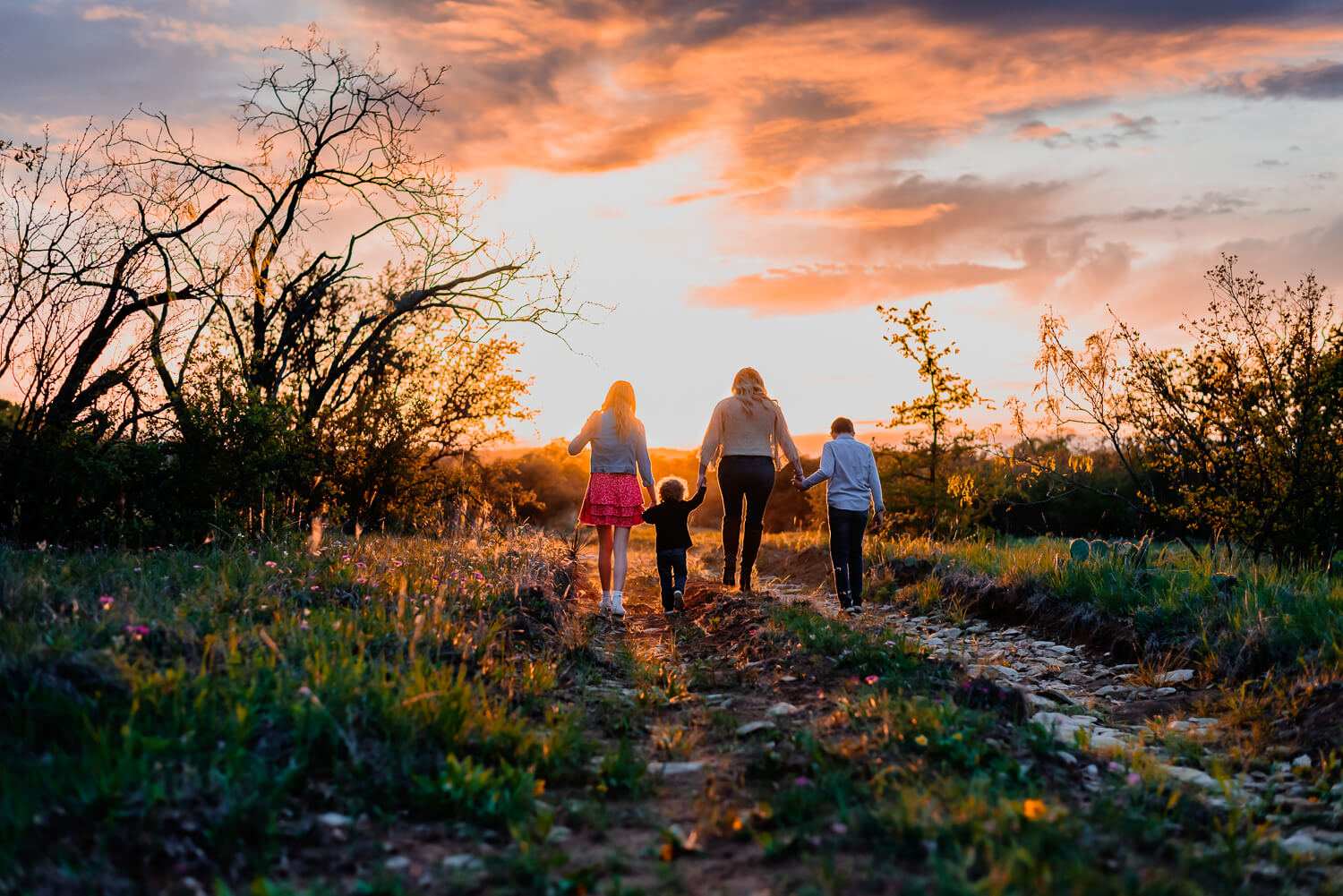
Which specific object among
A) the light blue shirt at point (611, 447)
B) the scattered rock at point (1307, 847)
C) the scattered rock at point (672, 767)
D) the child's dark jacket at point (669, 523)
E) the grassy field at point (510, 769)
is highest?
the light blue shirt at point (611, 447)

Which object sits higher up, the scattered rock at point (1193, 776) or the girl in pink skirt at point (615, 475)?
the girl in pink skirt at point (615, 475)

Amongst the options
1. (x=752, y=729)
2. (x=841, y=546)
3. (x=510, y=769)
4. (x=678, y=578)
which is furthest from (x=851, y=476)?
(x=510, y=769)

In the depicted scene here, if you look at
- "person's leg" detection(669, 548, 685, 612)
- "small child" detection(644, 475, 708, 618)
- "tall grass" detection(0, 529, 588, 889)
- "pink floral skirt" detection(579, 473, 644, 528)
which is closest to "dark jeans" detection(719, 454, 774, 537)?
"small child" detection(644, 475, 708, 618)

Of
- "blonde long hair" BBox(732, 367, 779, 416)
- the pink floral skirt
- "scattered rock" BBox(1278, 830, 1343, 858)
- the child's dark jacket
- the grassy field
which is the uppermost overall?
"blonde long hair" BBox(732, 367, 779, 416)

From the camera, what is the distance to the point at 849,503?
28.9 ft

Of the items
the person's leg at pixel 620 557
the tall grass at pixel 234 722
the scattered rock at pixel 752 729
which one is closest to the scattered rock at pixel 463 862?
the tall grass at pixel 234 722

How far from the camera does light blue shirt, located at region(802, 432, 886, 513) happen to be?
29.0 ft

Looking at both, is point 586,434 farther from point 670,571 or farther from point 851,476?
point 851,476

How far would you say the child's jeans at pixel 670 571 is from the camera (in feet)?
30.3

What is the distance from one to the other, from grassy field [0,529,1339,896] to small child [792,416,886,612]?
2.96 meters

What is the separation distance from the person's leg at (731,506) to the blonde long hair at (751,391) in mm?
695

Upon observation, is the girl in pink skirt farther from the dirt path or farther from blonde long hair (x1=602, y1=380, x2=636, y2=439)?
the dirt path

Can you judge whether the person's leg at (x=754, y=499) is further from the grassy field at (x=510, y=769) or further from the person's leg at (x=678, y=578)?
the grassy field at (x=510, y=769)

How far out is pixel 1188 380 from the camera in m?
9.80
